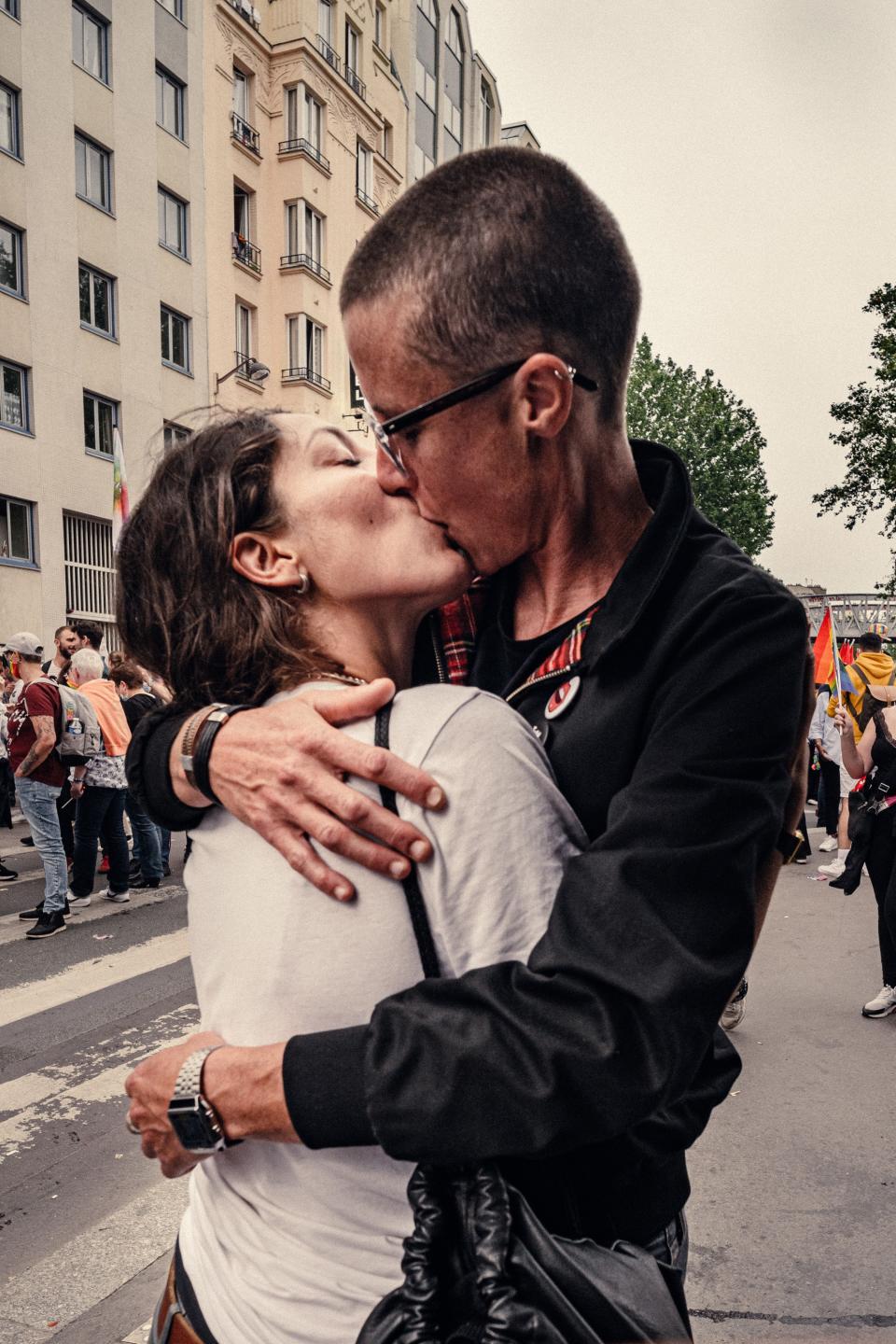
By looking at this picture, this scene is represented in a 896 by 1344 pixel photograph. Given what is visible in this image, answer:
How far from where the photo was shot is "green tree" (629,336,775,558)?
4531cm

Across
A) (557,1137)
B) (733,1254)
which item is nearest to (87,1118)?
(733,1254)

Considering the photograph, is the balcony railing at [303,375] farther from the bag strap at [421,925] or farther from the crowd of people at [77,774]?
the bag strap at [421,925]

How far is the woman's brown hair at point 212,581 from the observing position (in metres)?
1.41

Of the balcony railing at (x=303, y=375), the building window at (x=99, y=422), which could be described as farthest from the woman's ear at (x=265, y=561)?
the balcony railing at (x=303, y=375)

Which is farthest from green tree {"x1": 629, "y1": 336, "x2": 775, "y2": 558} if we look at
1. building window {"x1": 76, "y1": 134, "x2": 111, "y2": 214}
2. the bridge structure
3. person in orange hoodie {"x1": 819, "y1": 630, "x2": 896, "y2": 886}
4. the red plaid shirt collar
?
the red plaid shirt collar

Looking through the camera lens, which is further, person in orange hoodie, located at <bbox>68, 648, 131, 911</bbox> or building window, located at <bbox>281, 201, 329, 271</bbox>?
building window, located at <bbox>281, 201, 329, 271</bbox>

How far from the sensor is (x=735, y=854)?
1076 mm

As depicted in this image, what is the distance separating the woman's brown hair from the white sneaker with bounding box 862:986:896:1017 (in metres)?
5.06

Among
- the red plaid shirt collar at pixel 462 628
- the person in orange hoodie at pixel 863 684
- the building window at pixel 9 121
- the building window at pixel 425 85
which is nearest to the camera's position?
the red plaid shirt collar at pixel 462 628

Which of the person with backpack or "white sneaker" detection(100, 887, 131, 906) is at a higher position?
the person with backpack

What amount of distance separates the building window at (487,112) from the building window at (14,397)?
26.1 metres

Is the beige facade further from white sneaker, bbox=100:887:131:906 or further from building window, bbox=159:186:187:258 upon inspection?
white sneaker, bbox=100:887:131:906

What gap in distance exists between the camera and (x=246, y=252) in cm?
2388

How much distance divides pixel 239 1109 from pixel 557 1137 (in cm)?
34
